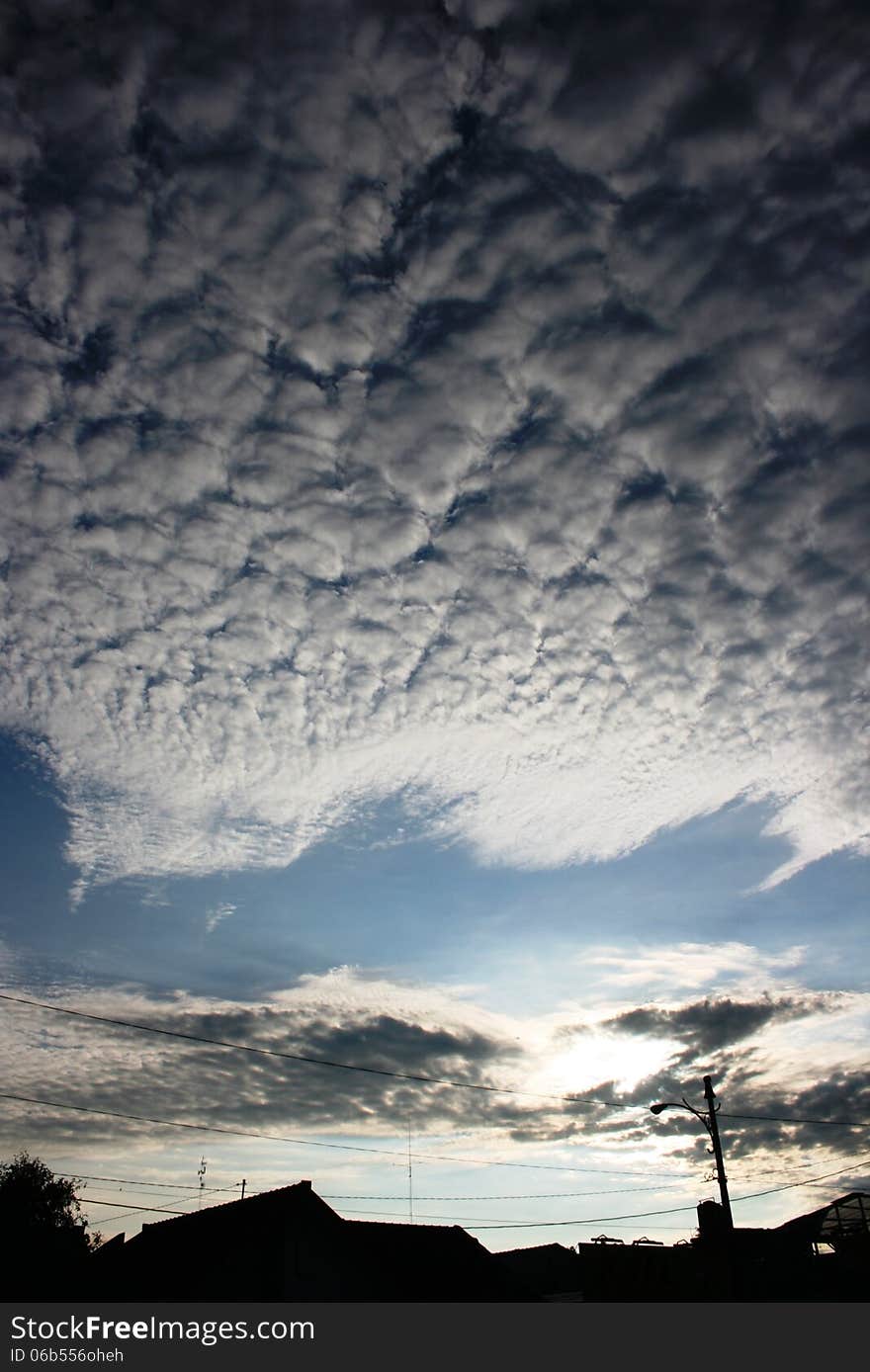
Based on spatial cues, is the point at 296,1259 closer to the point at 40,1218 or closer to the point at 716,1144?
the point at 716,1144

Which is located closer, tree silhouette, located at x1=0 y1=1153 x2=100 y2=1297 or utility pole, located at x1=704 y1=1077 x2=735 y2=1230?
utility pole, located at x1=704 y1=1077 x2=735 y2=1230

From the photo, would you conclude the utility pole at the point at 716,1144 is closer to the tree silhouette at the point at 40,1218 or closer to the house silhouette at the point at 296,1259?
the house silhouette at the point at 296,1259

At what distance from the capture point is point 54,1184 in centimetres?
6175

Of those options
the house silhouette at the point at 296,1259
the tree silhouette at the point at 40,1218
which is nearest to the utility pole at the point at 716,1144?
the house silhouette at the point at 296,1259

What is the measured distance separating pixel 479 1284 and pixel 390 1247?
4.22 m

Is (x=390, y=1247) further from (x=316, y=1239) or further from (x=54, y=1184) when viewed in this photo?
(x=54, y=1184)

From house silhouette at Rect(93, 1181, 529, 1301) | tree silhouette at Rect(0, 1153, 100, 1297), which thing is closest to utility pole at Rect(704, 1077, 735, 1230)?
house silhouette at Rect(93, 1181, 529, 1301)

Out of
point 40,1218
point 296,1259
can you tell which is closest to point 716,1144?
point 296,1259

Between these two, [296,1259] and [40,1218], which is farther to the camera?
[40,1218]

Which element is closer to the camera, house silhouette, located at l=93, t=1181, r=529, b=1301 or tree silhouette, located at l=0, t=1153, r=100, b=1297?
house silhouette, located at l=93, t=1181, r=529, b=1301

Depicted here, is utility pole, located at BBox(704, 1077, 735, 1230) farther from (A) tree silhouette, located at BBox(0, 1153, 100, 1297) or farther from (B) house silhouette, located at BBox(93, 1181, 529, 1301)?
(A) tree silhouette, located at BBox(0, 1153, 100, 1297)

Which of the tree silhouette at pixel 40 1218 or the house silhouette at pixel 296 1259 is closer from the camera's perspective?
the house silhouette at pixel 296 1259
